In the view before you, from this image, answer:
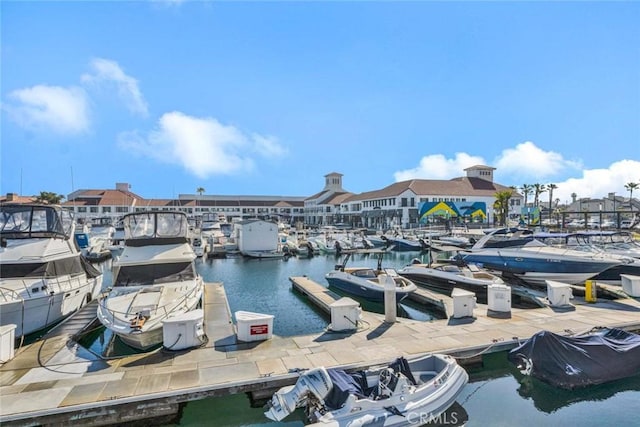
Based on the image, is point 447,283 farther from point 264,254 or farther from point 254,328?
point 264,254

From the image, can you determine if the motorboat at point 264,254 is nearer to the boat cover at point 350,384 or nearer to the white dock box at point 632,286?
the white dock box at point 632,286

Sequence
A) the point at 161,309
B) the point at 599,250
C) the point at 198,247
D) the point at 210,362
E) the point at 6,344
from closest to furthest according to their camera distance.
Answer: the point at 210,362
the point at 6,344
the point at 161,309
the point at 599,250
the point at 198,247

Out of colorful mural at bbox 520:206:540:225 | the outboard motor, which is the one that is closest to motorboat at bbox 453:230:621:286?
the outboard motor

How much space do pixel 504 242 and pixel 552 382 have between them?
14854 mm

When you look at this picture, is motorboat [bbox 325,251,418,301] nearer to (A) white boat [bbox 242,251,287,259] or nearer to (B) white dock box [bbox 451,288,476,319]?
(B) white dock box [bbox 451,288,476,319]

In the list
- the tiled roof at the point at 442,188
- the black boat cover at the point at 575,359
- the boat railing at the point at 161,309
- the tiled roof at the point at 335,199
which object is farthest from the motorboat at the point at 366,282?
the tiled roof at the point at 335,199

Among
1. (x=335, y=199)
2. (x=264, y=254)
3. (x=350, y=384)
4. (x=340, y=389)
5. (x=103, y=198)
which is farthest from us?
(x=335, y=199)

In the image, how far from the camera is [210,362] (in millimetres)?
9094

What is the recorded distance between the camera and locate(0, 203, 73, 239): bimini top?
14.5 meters

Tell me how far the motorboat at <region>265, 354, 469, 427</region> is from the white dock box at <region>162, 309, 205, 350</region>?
3760 millimetres

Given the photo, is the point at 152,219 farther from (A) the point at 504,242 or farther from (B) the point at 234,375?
(A) the point at 504,242

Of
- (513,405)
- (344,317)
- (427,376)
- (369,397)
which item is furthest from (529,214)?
(369,397)

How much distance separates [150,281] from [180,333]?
4980mm

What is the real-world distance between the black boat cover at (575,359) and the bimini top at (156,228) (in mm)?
13791
